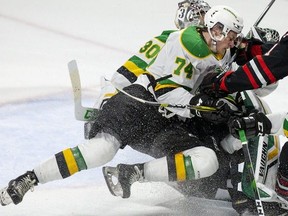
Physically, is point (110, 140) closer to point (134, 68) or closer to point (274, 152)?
point (134, 68)

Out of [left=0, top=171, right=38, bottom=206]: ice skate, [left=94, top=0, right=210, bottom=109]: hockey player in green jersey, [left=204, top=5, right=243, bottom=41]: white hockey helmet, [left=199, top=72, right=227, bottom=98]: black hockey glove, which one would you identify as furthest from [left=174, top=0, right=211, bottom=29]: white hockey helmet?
[left=0, top=171, right=38, bottom=206]: ice skate

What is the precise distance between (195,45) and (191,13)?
0.69m

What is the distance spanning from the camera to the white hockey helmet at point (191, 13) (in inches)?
151

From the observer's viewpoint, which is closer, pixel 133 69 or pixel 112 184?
pixel 112 184

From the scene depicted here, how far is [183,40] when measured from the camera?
127 inches

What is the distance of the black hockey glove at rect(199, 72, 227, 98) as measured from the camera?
10.3ft

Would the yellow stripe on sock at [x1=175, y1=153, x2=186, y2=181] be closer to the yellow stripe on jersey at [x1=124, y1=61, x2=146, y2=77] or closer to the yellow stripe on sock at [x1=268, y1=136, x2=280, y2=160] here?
the yellow stripe on sock at [x1=268, y1=136, x2=280, y2=160]

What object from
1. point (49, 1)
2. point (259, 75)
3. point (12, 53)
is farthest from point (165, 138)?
point (49, 1)

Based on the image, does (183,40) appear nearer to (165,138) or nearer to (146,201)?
(165,138)

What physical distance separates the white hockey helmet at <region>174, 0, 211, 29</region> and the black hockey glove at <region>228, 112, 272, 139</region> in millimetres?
947

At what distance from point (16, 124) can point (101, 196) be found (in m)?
1.04

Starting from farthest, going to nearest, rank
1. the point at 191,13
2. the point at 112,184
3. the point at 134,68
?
the point at 191,13 < the point at 134,68 < the point at 112,184

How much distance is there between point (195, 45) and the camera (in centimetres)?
321

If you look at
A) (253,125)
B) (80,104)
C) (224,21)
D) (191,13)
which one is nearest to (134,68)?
(80,104)
